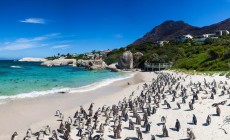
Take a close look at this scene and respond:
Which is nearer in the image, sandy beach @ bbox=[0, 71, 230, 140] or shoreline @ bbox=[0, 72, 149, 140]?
sandy beach @ bbox=[0, 71, 230, 140]

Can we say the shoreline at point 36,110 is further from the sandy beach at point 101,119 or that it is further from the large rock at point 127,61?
the large rock at point 127,61

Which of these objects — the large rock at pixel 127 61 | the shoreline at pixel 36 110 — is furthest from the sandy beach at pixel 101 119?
the large rock at pixel 127 61

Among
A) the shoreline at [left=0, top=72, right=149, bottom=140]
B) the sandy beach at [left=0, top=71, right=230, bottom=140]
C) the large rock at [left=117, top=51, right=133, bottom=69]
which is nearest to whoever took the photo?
the sandy beach at [left=0, top=71, right=230, bottom=140]

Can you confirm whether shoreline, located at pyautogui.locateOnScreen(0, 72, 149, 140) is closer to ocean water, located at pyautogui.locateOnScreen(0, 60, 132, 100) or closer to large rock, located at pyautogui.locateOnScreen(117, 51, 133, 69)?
ocean water, located at pyautogui.locateOnScreen(0, 60, 132, 100)

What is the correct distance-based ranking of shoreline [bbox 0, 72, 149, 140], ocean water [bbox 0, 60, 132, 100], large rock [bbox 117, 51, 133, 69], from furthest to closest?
1. large rock [bbox 117, 51, 133, 69]
2. ocean water [bbox 0, 60, 132, 100]
3. shoreline [bbox 0, 72, 149, 140]

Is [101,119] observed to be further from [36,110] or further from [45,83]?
[45,83]

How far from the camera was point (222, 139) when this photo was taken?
16.0m

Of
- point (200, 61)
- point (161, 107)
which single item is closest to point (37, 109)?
point (161, 107)

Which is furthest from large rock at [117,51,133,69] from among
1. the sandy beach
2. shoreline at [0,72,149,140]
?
the sandy beach

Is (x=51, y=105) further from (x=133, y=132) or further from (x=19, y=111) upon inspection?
(x=133, y=132)

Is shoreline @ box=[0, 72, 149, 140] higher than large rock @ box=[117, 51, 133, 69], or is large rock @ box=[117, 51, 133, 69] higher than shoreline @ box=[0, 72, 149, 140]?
large rock @ box=[117, 51, 133, 69]

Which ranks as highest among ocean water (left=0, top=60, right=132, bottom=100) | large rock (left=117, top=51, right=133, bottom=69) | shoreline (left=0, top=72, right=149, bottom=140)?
large rock (left=117, top=51, right=133, bottom=69)

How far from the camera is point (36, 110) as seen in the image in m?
26.2

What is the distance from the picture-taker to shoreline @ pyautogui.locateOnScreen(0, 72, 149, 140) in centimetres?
2059
